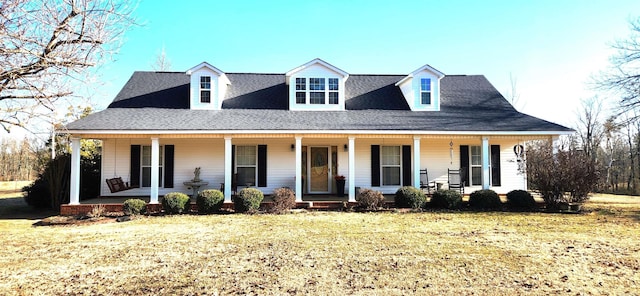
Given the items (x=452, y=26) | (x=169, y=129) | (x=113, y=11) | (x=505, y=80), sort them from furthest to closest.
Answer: (x=505, y=80) → (x=452, y=26) → (x=169, y=129) → (x=113, y=11)

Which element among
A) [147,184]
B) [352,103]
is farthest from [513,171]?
[147,184]

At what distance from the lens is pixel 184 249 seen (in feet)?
21.9

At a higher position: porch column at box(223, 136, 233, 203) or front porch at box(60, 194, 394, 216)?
porch column at box(223, 136, 233, 203)

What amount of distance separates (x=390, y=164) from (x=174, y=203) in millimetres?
8233

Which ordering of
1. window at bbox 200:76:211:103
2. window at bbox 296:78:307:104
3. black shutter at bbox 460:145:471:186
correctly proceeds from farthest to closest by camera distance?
1. black shutter at bbox 460:145:471:186
2. window at bbox 296:78:307:104
3. window at bbox 200:76:211:103

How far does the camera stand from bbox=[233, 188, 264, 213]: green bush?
10.9 meters

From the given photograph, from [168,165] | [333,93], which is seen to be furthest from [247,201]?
[333,93]

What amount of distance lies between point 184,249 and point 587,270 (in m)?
6.72

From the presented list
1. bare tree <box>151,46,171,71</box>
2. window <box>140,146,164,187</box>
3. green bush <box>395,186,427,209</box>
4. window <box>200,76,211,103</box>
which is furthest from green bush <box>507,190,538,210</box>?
bare tree <box>151,46,171,71</box>

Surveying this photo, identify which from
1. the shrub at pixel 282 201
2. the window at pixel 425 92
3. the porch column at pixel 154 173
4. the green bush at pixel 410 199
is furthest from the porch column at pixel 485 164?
A: the porch column at pixel 154 173

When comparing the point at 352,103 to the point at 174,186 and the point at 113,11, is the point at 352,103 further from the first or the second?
the point at 113,11

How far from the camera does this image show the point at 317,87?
14.1 metres

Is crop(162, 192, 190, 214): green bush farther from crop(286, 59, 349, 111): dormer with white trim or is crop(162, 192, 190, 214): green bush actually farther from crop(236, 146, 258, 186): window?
crop(286, 59, 349, 111): dormer with white trim

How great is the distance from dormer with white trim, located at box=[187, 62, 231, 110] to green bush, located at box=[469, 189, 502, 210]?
32.1 ft
